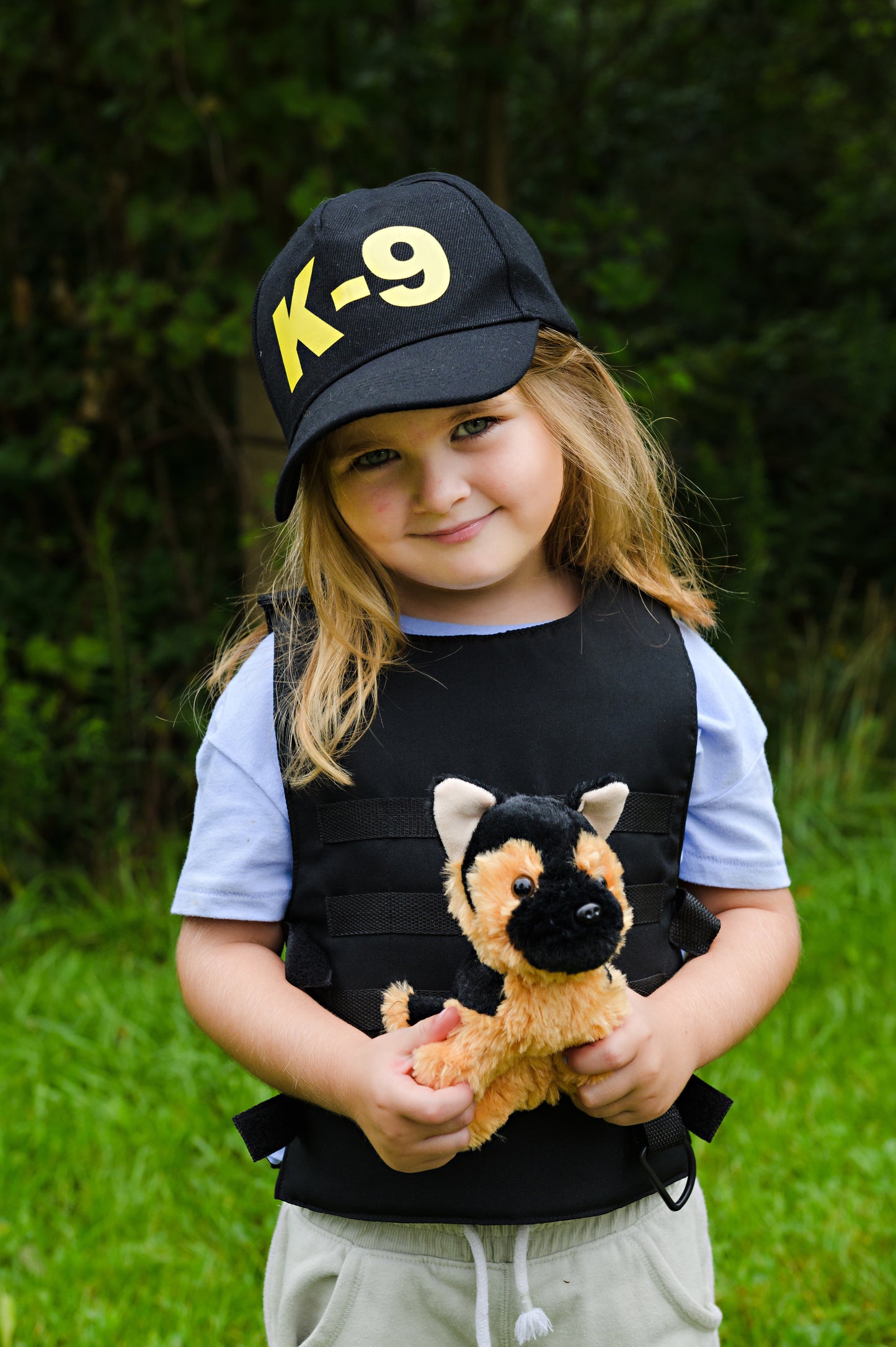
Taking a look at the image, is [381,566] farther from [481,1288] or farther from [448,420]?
[481,1288]

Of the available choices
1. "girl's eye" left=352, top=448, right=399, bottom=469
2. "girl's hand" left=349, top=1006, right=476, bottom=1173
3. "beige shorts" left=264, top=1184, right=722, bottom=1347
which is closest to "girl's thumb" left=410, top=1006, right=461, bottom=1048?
"girl's hand" left=349, top=1006, right=476, bottom=1173

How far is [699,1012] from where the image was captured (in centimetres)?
144

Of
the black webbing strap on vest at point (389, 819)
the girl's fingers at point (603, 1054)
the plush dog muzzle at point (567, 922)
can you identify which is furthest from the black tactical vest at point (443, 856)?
the plush dog muzzle at point (567, 922)

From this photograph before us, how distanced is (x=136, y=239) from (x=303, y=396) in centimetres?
334

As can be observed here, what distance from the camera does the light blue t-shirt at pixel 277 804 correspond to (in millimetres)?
1513

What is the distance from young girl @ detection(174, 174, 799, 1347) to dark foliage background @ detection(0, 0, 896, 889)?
1989 millimetres

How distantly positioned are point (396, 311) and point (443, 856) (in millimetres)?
668

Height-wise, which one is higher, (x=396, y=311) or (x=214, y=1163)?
(x=396, y=311)

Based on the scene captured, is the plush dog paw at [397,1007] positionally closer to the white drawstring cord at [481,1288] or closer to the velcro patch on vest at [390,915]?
the velcro patch on vest at [390,915]

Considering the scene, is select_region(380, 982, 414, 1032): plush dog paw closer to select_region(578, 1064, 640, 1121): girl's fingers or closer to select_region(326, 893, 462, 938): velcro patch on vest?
select_region(326, 893, 462, 938): velcro patch on vest

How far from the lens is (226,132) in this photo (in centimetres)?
420

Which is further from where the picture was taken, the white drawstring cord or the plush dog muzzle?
the white drawstring cord

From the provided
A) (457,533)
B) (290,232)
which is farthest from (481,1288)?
(290,232)

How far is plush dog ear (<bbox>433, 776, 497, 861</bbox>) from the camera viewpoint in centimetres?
118
